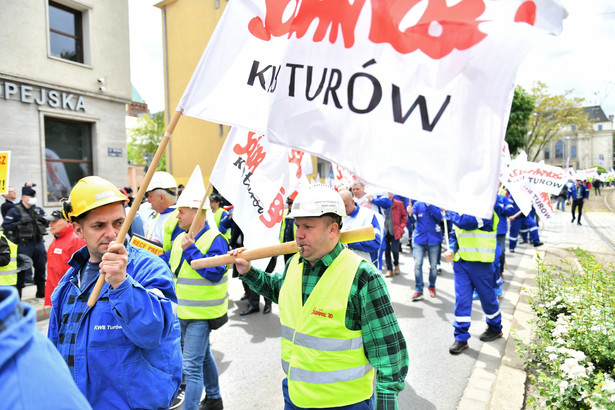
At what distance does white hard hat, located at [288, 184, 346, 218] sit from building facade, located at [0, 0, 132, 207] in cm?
1256

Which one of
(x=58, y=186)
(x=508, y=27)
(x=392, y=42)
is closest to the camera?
(x=508, y=27)

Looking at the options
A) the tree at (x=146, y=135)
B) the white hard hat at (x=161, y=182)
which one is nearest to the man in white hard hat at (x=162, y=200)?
the white hard hat at (x=161, y=182)

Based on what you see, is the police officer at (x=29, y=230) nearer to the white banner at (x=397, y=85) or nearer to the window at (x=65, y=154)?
the window at (x=65, y=154)

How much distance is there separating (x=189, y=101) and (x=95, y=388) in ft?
5.34

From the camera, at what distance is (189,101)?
8.20 ft

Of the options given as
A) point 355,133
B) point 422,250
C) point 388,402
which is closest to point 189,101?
point 355,133

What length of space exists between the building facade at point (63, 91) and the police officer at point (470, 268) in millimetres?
12267

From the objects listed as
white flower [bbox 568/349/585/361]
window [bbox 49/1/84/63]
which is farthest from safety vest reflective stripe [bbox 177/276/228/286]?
window [bbox 49/1/84/63]

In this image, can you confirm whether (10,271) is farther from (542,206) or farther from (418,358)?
(542,206)

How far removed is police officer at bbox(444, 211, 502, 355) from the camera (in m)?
5.08

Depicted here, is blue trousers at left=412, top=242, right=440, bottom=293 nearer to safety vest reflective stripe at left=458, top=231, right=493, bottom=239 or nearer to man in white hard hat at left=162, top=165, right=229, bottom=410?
safety vest reflective stripe at left=458, top=231, right=493, bottom=239

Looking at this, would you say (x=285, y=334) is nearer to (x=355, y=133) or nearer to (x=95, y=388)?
(x=95, y=388)

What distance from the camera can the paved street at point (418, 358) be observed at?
410cm

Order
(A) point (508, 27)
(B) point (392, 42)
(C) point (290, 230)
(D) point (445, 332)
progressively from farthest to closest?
(C) point (290, 230) → (D) point (445, 332) → (B) point (392, 42) → (A) point (508, 27)
